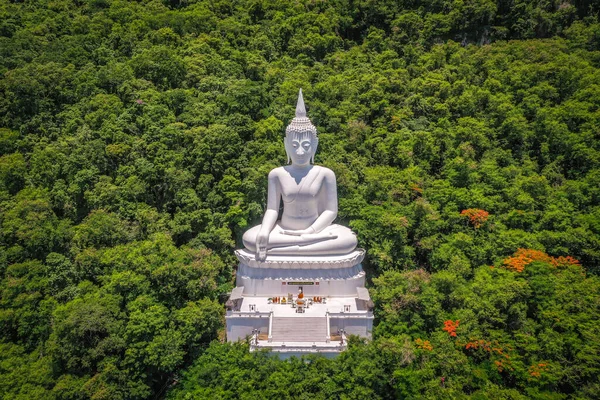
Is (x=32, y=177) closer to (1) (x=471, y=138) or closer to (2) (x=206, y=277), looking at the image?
(2) (x=206, y=277)

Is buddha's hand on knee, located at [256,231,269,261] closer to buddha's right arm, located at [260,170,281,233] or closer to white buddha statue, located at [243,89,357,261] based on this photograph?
white buddha statue, located at [243,89,357,261]

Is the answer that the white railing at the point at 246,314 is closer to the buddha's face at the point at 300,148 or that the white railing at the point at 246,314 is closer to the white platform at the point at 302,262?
the white platform at the point at 302,262

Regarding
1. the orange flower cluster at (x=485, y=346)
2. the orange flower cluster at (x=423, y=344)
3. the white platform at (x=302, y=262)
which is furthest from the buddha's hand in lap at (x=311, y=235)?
the orange flower cluster at (x=485, y=346)

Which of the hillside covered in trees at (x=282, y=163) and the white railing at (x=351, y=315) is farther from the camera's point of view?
the white railing at (x=351, y=315)

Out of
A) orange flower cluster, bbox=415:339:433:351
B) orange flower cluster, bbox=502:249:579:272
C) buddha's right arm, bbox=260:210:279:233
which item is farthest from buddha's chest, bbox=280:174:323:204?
orange flower cluster, bbox=502:249:579:272

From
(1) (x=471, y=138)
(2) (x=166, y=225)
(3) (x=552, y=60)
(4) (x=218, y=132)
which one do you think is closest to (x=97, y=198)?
(2) (x=166, y=225)
